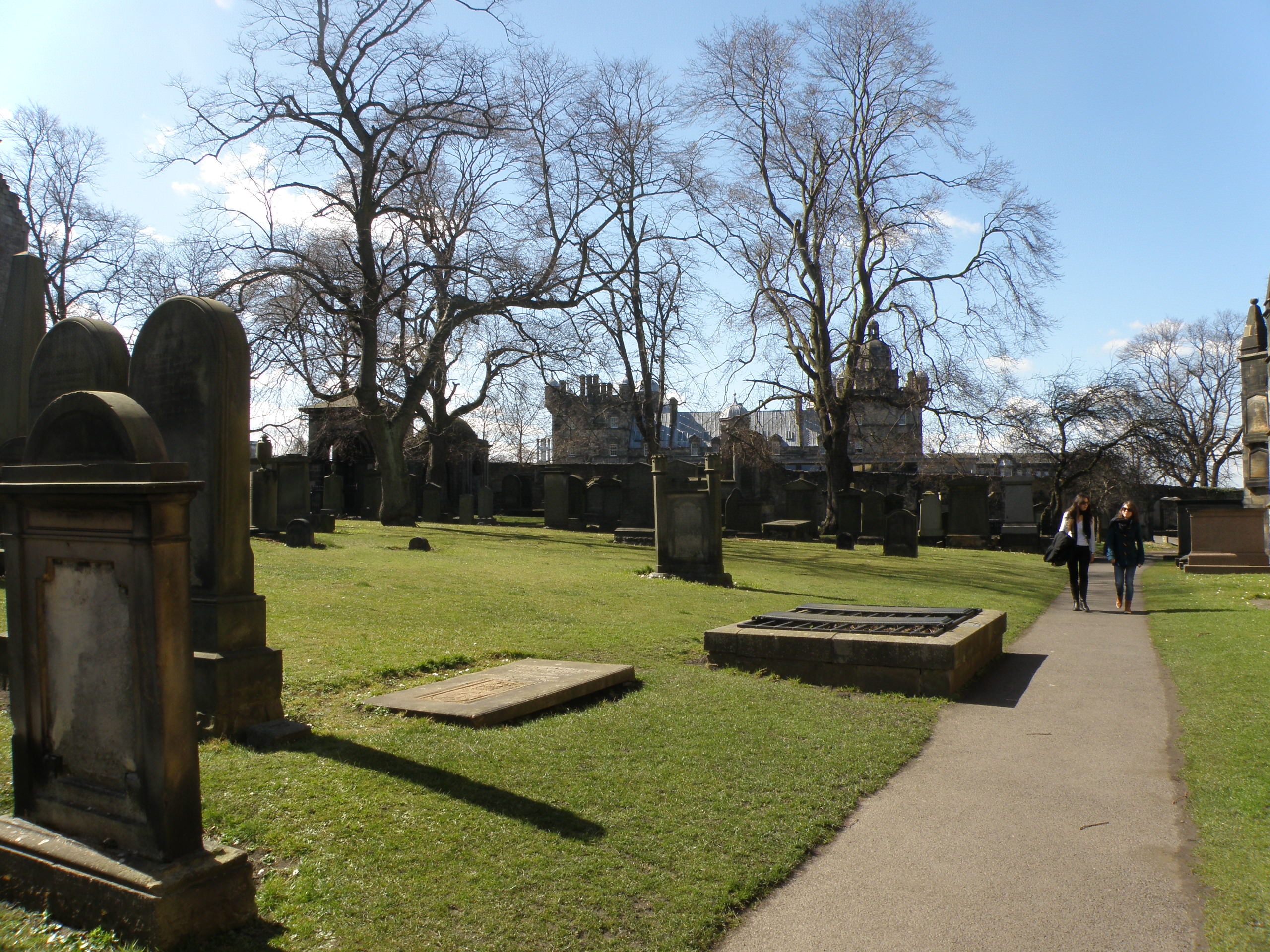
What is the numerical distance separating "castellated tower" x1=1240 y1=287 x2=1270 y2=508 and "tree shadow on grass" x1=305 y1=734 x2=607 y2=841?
21.2 m

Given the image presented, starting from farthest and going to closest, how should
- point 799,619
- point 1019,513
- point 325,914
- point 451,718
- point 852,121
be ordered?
point 852,121, point 1019,513, point 799,619, point 451,718, point 325,914

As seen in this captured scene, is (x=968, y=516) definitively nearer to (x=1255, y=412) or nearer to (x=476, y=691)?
(x=1255, y=412)

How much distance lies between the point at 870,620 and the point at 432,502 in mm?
26528

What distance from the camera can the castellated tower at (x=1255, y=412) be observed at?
21828mm

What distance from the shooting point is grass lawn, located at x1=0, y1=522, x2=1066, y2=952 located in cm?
312

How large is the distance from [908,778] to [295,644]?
461 centimetres

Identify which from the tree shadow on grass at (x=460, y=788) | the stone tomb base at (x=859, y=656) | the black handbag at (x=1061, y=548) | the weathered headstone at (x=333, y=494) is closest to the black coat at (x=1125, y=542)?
the black handbag at (x=1061, y=548)

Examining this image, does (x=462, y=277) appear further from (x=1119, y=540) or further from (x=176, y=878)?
(x=176, y=878)

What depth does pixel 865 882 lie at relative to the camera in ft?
11.8

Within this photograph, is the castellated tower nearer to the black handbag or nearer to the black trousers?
the black trousers

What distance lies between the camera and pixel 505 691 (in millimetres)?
5910

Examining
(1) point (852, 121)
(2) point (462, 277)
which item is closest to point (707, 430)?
(1) point (852, 121)

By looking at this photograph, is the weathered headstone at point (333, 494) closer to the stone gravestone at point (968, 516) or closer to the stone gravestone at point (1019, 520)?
the stone gravestone at point (968, 516)

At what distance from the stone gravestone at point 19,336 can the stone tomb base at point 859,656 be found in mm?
8455
